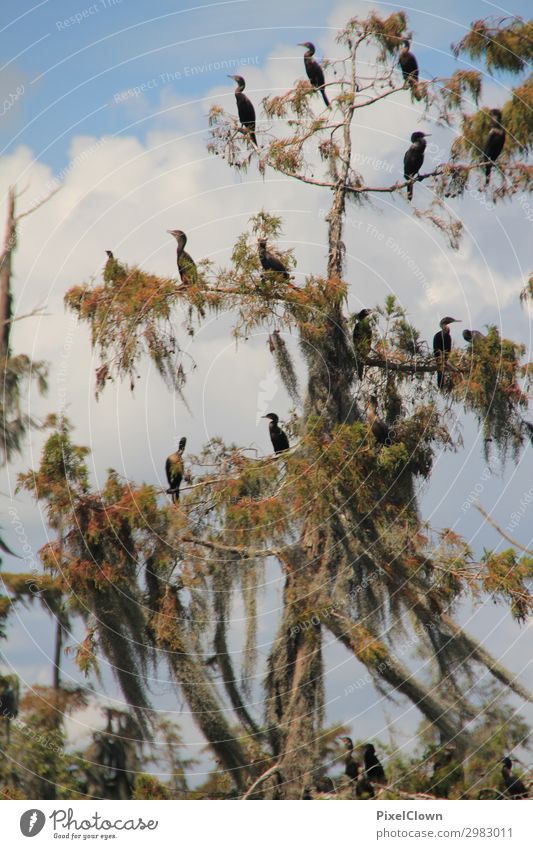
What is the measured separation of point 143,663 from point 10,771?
1.10 metres

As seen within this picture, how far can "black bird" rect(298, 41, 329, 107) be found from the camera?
8773 mm

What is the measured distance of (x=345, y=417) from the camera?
8.48 metres

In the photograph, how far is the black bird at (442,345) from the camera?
852 cm

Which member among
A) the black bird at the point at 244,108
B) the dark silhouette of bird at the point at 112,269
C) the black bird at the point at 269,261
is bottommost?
the black bird at the point at 269,261

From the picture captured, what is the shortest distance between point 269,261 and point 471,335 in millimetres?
1490

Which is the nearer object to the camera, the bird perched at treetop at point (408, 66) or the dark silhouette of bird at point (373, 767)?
the dark silhouette of bird at point (373, 767)

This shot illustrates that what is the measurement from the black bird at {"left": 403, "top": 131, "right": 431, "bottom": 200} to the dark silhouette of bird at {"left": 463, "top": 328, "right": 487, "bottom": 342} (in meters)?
1.15

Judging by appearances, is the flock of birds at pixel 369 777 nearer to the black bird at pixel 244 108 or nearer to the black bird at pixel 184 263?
the black bird at pixel 184 263

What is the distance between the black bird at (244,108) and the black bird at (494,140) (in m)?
1.65

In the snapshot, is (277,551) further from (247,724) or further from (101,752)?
(101,752)

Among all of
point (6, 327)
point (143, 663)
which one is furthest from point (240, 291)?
point (143, 663)

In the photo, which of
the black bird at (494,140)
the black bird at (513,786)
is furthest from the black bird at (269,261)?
the black bird at (513,786)

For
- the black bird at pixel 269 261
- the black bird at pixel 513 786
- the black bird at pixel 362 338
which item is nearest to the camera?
the black bird at pixel 513 786
